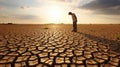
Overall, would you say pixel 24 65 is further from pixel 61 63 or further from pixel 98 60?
pixel 98 60

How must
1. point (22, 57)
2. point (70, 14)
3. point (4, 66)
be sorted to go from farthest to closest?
point (70, 14), point (22, 57), point (4, 66)

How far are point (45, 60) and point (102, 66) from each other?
1350 millimetres

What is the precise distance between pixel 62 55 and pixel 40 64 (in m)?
0.79

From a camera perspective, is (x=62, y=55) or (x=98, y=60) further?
(x=62, y=55)

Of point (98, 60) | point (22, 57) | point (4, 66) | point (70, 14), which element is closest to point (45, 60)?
point (22, 57)

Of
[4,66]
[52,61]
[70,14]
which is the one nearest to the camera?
[4,66]

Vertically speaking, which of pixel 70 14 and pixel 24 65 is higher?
pixel 70 14

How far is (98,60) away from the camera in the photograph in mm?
3094

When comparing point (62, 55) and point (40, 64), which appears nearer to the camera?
point (40, 64)

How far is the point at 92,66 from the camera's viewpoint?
276cm

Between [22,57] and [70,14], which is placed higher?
[70,14]

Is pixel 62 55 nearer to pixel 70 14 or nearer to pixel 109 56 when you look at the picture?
pixel 109 56

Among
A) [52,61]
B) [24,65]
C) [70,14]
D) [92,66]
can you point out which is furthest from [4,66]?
[70,14]

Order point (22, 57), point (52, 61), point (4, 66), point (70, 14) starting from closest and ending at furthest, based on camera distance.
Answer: point (4, 66) → point (52, 61) → point (22, 57) → point (70, 14)
